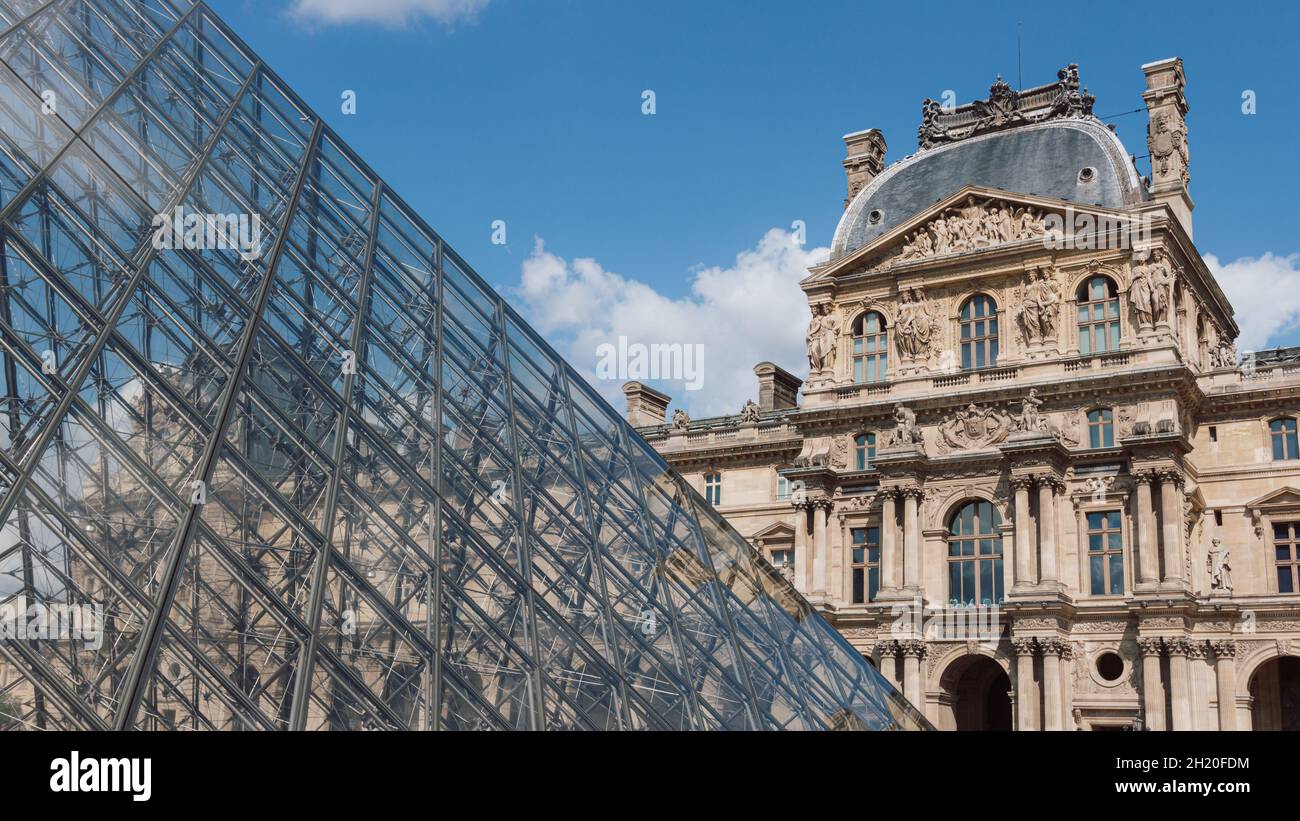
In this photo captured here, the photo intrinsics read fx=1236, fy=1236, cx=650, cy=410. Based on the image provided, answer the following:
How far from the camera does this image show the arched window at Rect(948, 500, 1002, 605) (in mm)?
34625

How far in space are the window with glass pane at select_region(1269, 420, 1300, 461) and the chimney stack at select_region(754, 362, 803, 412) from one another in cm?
1759

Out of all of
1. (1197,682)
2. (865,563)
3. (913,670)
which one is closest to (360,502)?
(913,670)

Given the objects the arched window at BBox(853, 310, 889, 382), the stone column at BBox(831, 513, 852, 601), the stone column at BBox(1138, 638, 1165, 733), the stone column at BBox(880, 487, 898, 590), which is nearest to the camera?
the stone column at BBox(1138, 638, 1165, 733)

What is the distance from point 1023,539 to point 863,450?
6125 millimetres

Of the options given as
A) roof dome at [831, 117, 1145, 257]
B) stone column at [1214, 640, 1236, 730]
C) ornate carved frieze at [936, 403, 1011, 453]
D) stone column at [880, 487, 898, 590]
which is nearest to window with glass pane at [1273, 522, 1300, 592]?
stone column at [1214, 640, 1236, 730]

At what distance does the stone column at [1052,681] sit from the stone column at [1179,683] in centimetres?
264

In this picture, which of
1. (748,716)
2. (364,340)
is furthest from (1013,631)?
(364,340)

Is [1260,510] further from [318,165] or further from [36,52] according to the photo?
[36,52]

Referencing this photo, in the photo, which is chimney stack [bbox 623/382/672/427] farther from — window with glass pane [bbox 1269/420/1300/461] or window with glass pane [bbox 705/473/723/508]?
window with glass pane [bbox 1269/420/1300/461]

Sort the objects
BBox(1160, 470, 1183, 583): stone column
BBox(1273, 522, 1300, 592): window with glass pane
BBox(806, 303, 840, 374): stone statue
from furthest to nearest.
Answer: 1. BBox(806, 303, 840, 374): stone statue
2. BBox(1273, 522, 1300, 592): window with glass pane
3. BBox(1160, 470, 1183, 583): stone column

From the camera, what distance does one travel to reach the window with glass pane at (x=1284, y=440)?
109ft

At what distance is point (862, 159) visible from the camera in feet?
142
